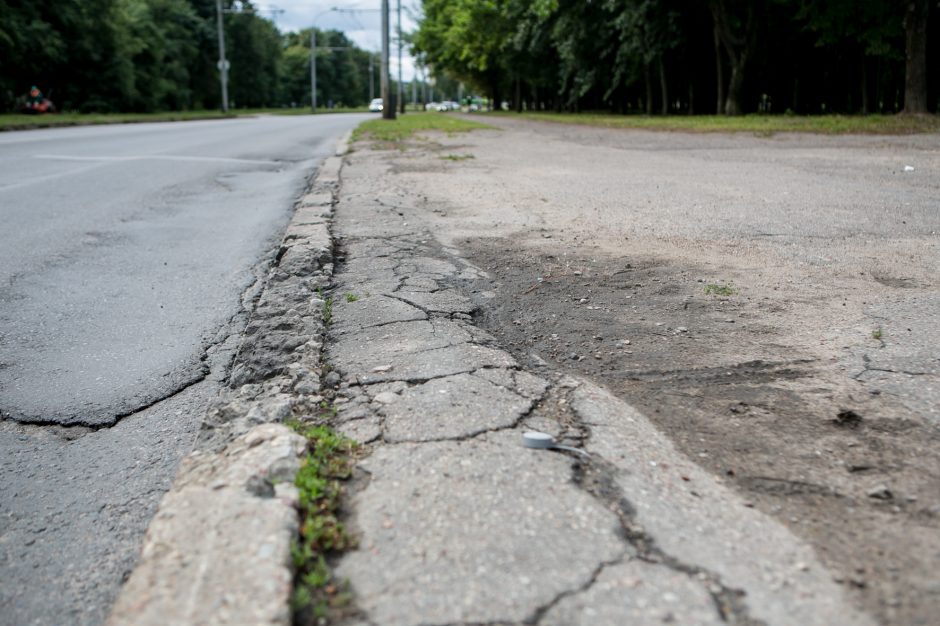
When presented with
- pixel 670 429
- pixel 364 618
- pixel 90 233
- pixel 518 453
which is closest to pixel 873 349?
pixel 670 429

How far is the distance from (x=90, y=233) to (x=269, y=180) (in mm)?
4239

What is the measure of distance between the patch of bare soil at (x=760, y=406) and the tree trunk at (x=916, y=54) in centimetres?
1795

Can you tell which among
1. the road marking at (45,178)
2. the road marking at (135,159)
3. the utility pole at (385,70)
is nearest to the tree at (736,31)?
the utility pole at (385,70)

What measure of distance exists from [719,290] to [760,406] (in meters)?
1.55

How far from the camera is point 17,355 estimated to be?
3.63m

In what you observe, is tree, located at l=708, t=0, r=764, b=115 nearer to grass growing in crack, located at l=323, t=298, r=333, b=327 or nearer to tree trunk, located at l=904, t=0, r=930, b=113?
tree trunk, located at l=904, t=0, r=930, b=113

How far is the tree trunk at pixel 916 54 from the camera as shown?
18547 millimetres

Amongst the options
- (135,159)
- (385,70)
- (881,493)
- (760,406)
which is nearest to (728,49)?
(385,70)

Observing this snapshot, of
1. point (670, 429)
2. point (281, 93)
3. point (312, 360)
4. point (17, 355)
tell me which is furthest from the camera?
point (281, 93)

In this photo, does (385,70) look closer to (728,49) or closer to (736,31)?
(728,49)

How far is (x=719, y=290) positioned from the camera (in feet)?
13.7

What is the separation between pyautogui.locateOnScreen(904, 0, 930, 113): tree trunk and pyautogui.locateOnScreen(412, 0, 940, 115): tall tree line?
25 millimetres

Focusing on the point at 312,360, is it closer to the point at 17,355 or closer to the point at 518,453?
the point at 518,453

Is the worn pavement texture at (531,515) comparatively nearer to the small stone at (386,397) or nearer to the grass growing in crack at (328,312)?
the small stone at (386,397)
